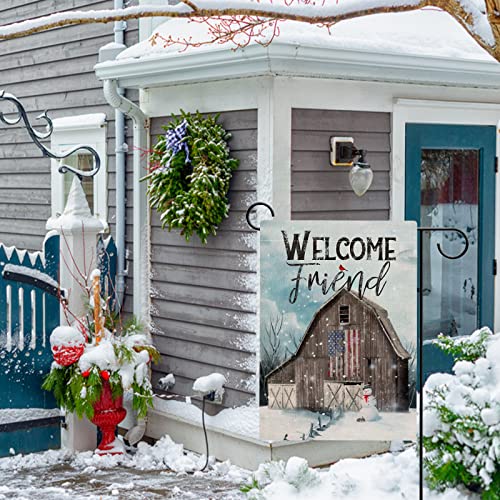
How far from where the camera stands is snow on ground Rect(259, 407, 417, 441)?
4305 millimetres

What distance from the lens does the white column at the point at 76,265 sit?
24.4ft

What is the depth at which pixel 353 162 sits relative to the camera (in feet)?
22.7

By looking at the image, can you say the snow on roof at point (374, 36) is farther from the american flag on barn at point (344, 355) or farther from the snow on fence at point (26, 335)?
the american flag on barn at point (344, 355)

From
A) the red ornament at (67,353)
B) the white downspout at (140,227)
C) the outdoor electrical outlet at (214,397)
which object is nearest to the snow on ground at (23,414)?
the red ornament at (67,353)

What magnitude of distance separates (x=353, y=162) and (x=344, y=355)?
2.82 metres

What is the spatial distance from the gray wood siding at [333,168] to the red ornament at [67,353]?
178 cm

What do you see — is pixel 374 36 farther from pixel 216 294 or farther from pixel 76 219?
pixel 76 219

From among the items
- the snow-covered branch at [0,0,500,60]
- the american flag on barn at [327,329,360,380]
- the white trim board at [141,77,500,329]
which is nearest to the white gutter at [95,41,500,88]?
the white trim board at [141,77,500,329]

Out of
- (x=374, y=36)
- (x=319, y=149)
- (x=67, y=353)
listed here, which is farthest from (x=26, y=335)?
(x=374, y=36)

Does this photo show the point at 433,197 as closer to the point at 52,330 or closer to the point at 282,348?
the point at 52,330

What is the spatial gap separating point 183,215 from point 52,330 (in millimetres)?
1339

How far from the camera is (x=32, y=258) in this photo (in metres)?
7.40

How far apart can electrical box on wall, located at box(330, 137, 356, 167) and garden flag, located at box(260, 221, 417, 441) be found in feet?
8.49

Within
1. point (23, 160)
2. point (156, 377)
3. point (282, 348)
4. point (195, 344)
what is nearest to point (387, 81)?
point (195, 344)
